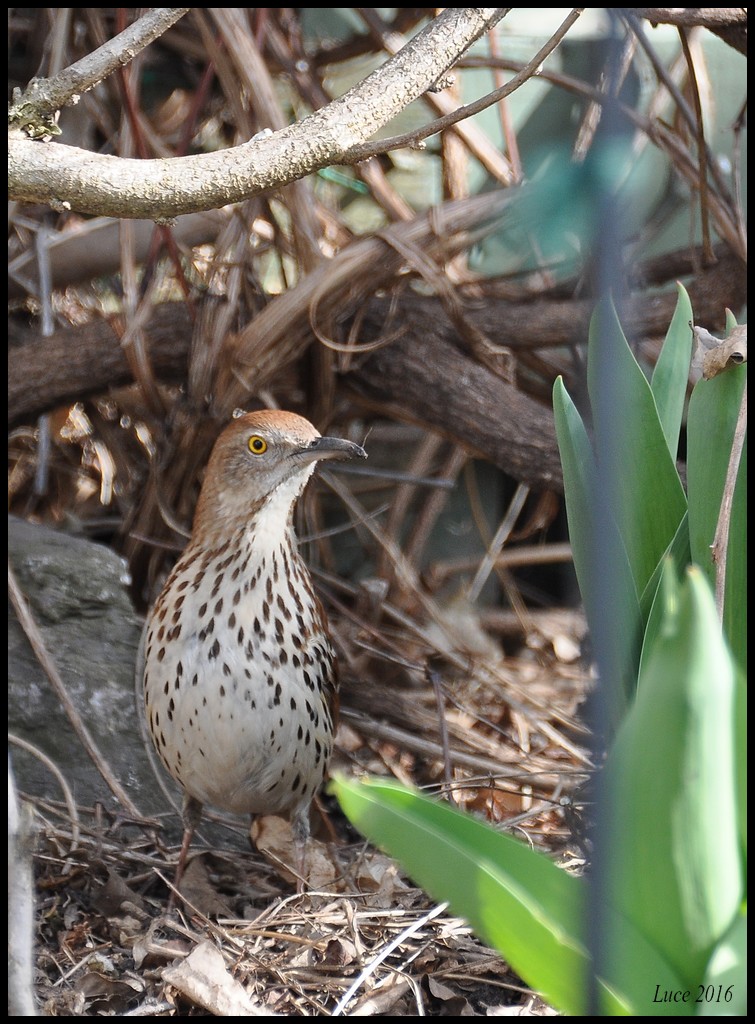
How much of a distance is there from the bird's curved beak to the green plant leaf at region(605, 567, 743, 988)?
1.28 meters

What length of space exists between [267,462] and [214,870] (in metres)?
1.17

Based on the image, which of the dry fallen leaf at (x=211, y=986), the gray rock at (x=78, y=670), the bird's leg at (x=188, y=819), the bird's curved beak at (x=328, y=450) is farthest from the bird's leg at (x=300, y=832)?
the bird's curved beak at (x=328, y=450)

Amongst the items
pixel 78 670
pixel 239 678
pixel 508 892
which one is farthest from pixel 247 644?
pixel 508 892

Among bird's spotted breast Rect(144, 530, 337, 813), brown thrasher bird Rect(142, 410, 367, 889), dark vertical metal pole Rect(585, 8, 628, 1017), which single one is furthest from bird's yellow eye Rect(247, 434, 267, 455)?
dark vertical metal pole Rect(585, 8, 628, 1017)

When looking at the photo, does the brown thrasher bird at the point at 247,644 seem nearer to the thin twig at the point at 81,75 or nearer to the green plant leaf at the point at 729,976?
the thin twig at the point at 81,75

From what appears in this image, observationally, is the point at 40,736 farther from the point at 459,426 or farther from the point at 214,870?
the point at 459,426

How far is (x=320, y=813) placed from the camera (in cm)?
342

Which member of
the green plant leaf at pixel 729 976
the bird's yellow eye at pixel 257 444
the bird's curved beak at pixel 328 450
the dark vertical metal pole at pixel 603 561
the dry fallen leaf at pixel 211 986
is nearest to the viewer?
the dark vertical metal pole at pixel 603 561

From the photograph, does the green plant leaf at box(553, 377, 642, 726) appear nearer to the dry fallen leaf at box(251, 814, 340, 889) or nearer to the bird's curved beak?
the bird's curved beak

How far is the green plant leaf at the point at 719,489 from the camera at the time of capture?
1.80 meters

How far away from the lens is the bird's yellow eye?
2.62 metres

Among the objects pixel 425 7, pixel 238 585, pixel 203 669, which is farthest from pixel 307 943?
pixel 425 7

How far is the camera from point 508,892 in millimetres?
1238

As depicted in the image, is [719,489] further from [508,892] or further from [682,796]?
[508,892]
